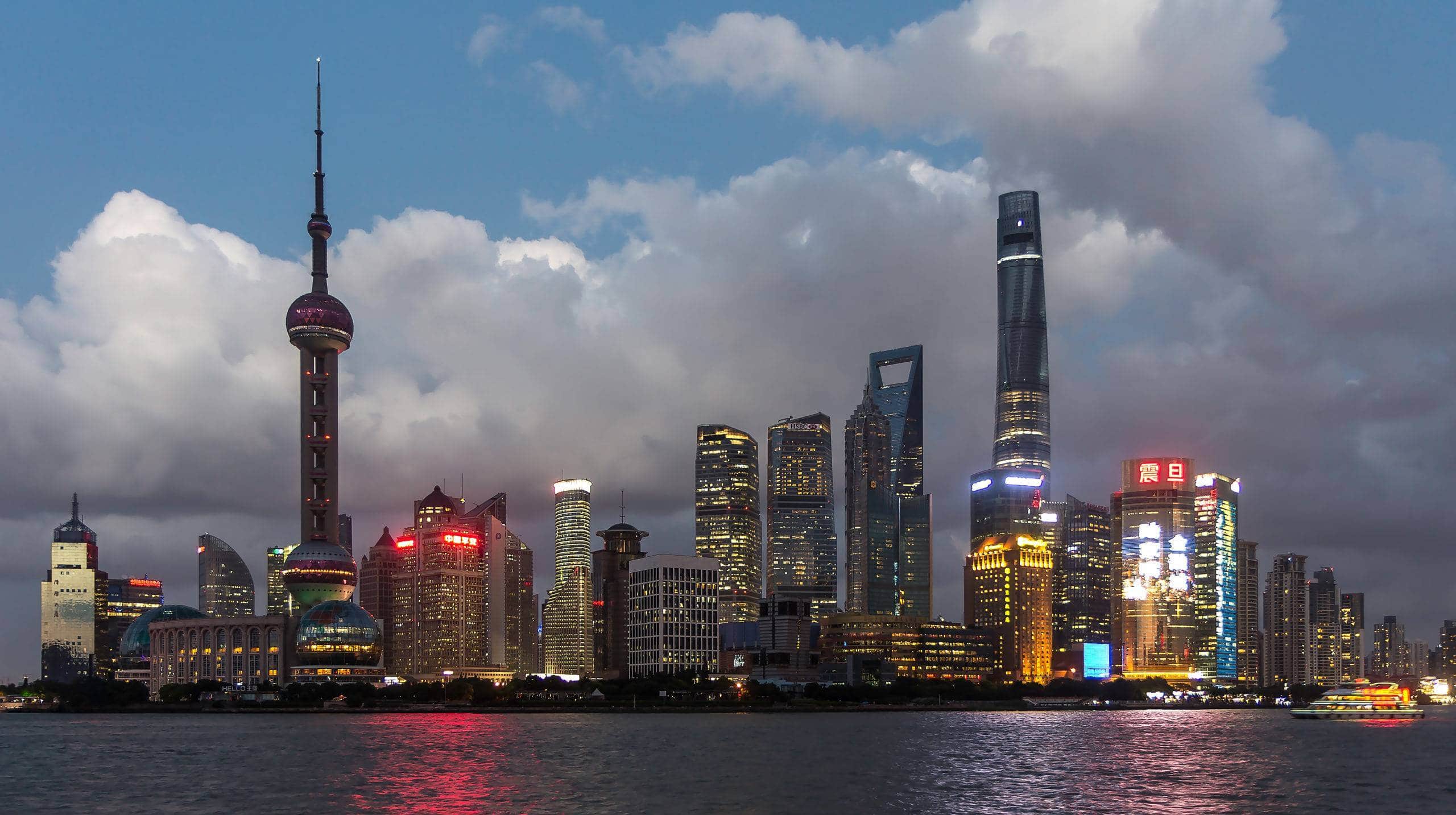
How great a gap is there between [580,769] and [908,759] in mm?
39736

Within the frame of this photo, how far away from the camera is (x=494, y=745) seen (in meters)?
191

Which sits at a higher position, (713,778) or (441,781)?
(441,781)

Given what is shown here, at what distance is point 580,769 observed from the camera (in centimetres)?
15000

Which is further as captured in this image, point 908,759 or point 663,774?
point 908,759

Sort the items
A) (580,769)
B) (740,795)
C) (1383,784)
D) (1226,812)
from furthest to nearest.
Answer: (580,769) → (1383,784) → (740,795) → (1226,812)

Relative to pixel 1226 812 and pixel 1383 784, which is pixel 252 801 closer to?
pixel 1226 812

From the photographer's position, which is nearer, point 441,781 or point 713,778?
point 441,781

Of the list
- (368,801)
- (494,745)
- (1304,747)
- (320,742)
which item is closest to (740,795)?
(368,801)

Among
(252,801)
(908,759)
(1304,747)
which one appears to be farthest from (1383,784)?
(252,801)

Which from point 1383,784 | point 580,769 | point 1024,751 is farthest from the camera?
point 1024,751

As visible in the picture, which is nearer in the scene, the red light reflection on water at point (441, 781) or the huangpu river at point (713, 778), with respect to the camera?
the red light reflection on water at point (441, 781)

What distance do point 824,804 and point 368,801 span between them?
3739cm

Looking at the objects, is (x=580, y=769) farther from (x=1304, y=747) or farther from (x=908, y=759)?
(x=1304, y=747)

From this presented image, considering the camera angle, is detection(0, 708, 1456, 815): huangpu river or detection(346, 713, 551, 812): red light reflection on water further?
detection(0, 708, 1456, 815): huangpu river
